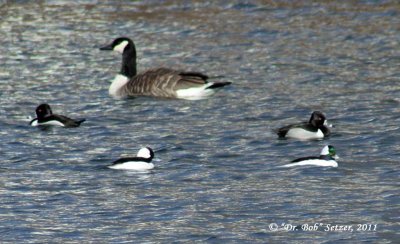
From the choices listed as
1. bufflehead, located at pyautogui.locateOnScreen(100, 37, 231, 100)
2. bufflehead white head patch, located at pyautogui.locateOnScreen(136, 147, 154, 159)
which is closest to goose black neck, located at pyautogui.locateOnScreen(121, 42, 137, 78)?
bufflehead, located at pyautogui.locateOnScreen(100, 37, 231, 100)

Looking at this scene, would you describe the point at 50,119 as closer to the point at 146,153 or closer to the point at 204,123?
the point at 204,123

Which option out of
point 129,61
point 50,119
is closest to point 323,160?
point 50,119

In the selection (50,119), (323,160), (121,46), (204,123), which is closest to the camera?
(323,160)

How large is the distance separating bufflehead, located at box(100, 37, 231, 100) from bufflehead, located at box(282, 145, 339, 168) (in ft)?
24.1

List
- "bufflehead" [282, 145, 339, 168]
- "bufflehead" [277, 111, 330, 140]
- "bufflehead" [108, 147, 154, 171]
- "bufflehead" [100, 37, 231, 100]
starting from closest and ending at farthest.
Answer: "bufflehead" [282, 145, 339, 168], "bufflehead" [108, 147, 154, 171], "bufflehead" [277, 111, 330, 140], "bufflehead" [100, 37, 231, 100]

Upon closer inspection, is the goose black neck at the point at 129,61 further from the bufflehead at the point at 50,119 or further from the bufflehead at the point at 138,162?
the bufflehead at the point at 138,162

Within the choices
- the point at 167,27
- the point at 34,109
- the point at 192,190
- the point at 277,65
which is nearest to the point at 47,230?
the point at 192,190

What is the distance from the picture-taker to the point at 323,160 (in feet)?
61.7

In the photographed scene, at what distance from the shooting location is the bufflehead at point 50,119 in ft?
74.7

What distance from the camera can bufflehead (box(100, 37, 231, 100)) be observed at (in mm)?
26375

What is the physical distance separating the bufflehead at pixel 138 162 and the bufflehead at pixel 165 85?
23.2ft

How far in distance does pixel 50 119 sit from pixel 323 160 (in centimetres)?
612

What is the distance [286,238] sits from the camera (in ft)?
49.0

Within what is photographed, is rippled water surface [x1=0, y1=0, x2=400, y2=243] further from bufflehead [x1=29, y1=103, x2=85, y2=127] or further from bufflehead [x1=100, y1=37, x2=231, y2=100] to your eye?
bufflehead [x1=100, y1=37, x2=231, y2=100]
